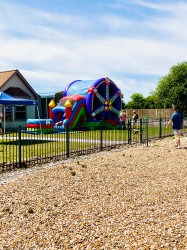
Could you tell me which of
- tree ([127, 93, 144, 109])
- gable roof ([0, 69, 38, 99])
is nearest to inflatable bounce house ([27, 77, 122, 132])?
gable roof ([0, 69, 38, 99])

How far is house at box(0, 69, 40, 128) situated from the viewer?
1068 inches

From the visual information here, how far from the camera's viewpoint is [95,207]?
5344 mm

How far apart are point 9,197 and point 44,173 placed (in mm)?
2082

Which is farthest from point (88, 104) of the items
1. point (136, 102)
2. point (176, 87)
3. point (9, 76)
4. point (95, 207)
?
point (136, 102)

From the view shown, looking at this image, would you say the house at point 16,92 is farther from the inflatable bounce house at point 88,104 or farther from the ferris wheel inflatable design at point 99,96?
the ferris wheel inflatable design at point 99,96

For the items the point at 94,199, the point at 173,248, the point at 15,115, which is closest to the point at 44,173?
the point at 94,199

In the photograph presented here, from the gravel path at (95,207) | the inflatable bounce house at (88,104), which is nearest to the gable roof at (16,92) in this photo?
the inflatable bounce house at (88,104)

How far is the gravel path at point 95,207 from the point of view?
4.04m

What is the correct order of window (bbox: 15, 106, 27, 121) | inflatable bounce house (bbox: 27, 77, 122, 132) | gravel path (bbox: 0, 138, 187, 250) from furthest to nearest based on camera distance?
window (bbox: 15, 106, 27, 121) → inflatable bounce house (bbox: 27, 77, 122, 132) → gravel path (bbox: 0, 138, 187, 250)

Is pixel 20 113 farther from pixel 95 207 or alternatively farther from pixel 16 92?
pixel 95 207

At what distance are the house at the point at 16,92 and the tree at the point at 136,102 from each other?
39.9m

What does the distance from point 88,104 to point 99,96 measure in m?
1.51

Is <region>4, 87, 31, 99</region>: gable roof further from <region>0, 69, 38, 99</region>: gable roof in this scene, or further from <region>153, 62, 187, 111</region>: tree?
<region>153, 62, 187, 111</region>: tree

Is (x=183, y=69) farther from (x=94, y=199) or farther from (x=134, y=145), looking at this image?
(x=94, y=199)
